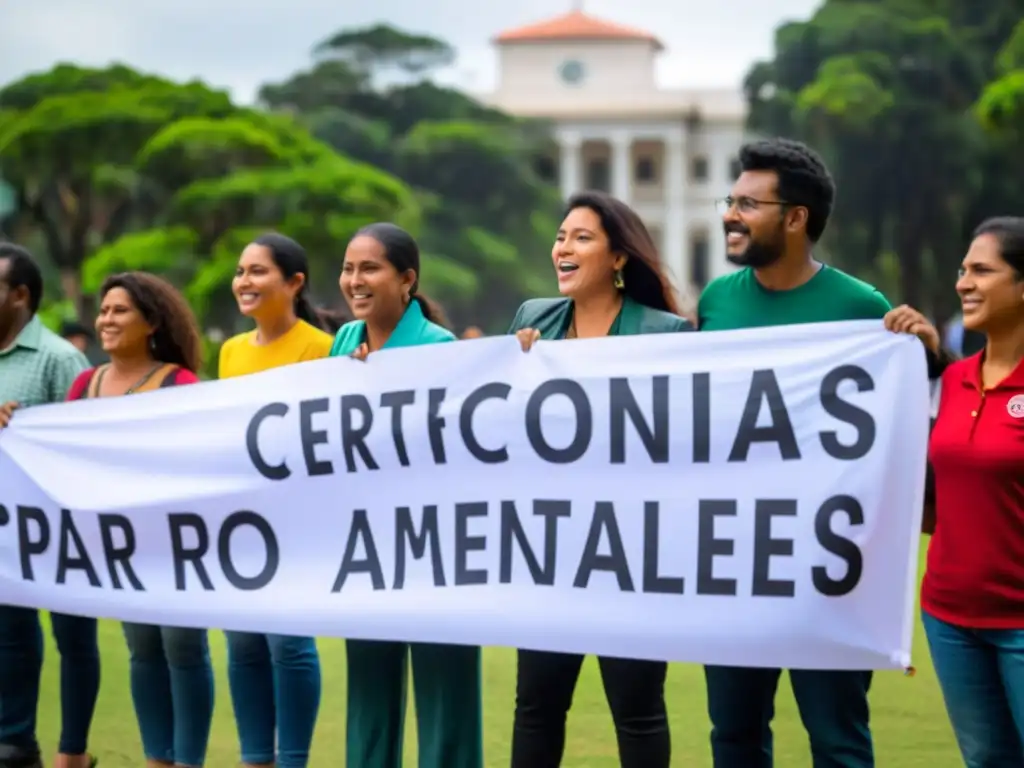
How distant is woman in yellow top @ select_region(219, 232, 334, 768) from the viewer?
17.9ft

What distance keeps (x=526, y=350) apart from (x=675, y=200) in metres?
85.2

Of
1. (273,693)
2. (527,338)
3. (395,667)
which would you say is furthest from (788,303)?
(273,693)

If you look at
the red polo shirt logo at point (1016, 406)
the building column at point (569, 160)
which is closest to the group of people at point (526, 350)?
the red polo shirt logo at point (1016, 406)

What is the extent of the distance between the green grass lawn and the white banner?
1173mm

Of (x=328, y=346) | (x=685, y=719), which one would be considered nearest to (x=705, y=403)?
(x=328, y=346)

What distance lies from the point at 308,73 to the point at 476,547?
188 ft

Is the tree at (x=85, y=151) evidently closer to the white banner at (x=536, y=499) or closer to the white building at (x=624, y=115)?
the white banner at (x=536, y=499)

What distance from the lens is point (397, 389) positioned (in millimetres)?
4922

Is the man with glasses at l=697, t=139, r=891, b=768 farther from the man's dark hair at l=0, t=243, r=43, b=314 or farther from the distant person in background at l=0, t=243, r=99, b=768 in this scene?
the man's dark hair at l=0, t=243, r=43, b=314

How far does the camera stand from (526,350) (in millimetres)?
4738

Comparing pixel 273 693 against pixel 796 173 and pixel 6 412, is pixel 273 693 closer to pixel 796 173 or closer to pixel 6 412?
pixel 6 412

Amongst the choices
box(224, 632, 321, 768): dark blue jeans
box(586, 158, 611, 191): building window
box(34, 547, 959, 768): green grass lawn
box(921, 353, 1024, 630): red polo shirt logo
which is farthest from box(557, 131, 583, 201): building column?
box(921, 353, 1024, 630): red polo shirt logo

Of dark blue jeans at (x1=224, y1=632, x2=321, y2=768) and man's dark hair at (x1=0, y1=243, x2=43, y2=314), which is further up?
man's dark hair at (x1=0, y1=243, x2=43, y2=314)

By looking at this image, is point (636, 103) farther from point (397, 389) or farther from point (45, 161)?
point (397, 389)
